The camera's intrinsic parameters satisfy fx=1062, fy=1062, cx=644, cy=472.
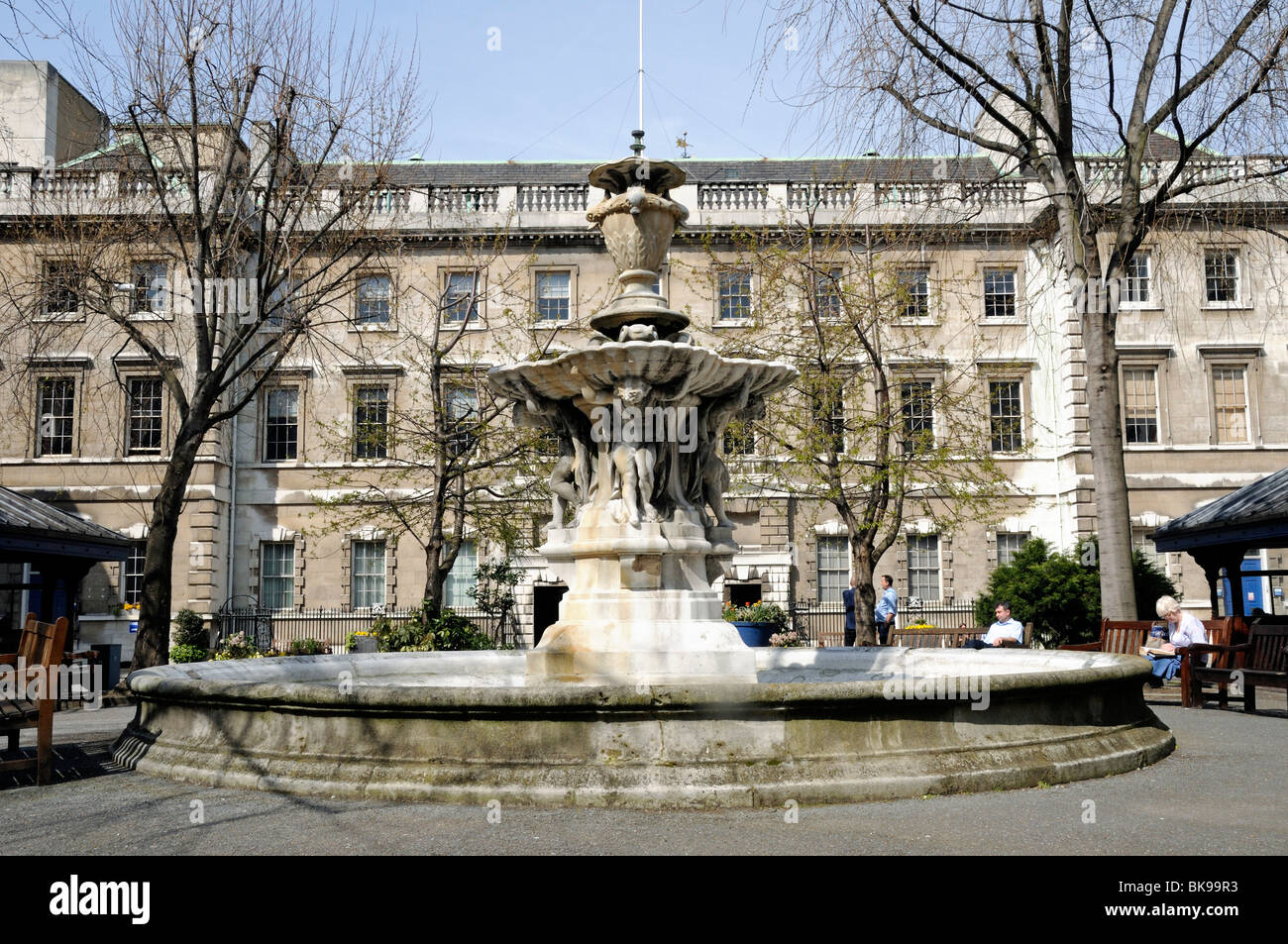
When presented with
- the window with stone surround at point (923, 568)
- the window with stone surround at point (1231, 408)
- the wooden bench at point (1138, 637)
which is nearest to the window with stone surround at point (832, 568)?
the window with stone surround at point (923, 568)

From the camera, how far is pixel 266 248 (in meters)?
17.1

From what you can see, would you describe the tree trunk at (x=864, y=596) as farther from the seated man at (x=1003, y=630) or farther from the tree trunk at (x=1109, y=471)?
the tree trunk at (x=1109, y=471)

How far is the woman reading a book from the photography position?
11.9 m

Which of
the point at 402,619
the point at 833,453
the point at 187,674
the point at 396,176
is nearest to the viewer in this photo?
the point at 187,674

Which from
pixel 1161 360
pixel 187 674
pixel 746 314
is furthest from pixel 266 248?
pixel 1161 360

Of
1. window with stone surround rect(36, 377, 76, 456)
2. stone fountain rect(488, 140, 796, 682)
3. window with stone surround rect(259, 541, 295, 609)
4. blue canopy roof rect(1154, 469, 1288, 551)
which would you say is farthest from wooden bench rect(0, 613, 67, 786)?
window with stone surround rect(36, 377, 76, 456)

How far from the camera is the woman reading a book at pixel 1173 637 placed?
1194 cm

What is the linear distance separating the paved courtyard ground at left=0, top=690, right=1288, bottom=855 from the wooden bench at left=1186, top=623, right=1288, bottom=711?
3.85 metres

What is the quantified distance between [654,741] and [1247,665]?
841cm

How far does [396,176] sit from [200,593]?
45.3ft

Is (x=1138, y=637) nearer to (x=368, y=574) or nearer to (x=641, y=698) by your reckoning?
(x=641, y=698)

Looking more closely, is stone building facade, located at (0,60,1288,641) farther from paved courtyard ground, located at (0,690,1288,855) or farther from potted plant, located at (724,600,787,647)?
paved courtyard ground, located at (0,690,1288,855)

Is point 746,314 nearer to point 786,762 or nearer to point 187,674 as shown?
point 187,674
